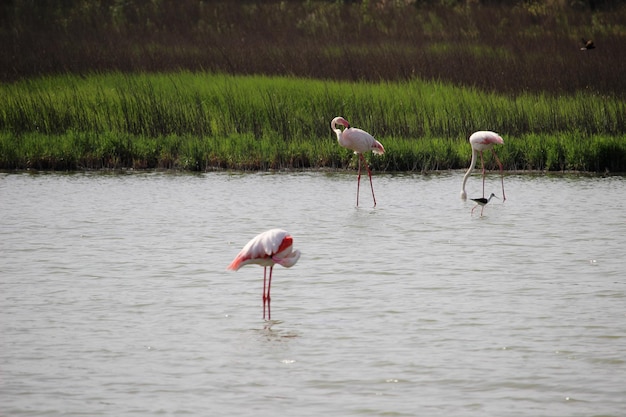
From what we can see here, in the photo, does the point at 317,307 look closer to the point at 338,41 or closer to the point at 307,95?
the point at 307,95

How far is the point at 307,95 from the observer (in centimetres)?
1834

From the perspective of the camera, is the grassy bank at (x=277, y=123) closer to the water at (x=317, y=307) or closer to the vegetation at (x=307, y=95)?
the vegetation at (x=307, y=95)

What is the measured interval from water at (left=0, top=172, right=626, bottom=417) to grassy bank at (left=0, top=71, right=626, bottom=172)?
7.76 ft

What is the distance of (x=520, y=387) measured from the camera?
597 cm

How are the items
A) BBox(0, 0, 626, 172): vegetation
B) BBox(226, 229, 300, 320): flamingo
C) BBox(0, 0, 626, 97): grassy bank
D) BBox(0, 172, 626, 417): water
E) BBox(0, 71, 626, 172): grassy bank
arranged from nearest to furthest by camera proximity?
BBox(0, 172, 626, 417): water → BBox(226, 229, 300, 320): flamingo → BBox(0, 71, 626, 172): grassy bank → BBox(0, 0, 626, 172): vegetation → BBox(0, 0, 626, 97): grassy bank

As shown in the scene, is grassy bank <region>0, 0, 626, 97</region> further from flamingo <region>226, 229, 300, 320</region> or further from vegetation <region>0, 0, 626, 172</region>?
flamingo <region>226, 229, 300, 320</region>

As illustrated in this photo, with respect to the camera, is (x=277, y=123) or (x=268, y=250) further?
(x=277, y=123)

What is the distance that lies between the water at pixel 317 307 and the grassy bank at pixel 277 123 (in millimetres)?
2365

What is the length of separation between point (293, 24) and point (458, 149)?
9.81m

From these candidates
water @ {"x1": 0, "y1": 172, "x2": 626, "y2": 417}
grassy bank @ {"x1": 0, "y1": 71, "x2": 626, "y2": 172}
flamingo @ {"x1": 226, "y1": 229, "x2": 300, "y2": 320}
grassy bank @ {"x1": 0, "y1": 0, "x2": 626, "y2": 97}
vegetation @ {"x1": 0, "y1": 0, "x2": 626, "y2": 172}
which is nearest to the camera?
water @ {"x1": 0, "y1": 172, "x2": 626, "y2": 417}

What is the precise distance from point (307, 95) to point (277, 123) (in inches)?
34.7

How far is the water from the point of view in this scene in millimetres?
5883

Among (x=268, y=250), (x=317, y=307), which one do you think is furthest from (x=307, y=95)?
(x=268, y=250)

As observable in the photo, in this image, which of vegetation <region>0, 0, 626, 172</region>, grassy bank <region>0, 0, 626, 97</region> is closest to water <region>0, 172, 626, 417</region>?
vegetation <region>0, 0, 626, 172</region>
